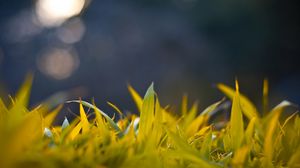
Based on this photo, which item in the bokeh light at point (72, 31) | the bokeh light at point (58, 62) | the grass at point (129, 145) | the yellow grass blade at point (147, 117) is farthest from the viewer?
the bokeh light at point (72, 31)

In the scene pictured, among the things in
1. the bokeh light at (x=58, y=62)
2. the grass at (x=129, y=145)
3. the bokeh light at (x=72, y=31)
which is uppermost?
the grass at (x=129, y=145)

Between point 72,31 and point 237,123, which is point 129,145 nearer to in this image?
point 237,123

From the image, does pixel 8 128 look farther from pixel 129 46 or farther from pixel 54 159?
pixel 129 46

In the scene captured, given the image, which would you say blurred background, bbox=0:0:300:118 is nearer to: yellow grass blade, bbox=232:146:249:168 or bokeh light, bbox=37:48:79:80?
bokeh light, bbox=37:48:79:80

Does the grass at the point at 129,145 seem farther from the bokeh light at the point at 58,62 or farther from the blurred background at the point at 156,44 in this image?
the bokeh light at the point at 58,62

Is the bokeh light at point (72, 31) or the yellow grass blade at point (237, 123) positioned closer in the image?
the yellow grass blade at point (237, 123)

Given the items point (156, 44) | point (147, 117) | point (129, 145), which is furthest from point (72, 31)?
point (129, 145)

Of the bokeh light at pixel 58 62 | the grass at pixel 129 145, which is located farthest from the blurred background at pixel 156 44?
the grass at pixel 129 145
